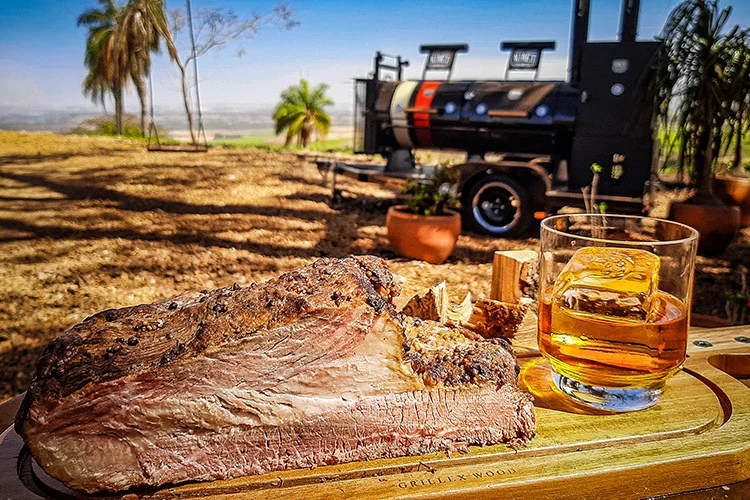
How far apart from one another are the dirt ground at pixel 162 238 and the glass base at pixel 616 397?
4.96ft

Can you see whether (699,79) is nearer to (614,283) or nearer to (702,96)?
(702,96)

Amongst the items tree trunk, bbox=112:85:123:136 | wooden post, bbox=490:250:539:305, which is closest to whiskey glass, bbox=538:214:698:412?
wooden post, bbox=490:250:539:305

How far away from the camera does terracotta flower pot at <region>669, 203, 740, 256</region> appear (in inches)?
270

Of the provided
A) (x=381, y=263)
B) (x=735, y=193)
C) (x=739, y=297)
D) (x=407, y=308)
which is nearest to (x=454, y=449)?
(x=381, y=263)

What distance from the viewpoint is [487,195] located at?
775cm

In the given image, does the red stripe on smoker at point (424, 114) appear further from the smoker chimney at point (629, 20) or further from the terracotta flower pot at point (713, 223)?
the terracotta flower pot at point (713, 223)

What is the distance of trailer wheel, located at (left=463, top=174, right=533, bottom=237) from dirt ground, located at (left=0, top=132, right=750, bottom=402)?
0.72 feet


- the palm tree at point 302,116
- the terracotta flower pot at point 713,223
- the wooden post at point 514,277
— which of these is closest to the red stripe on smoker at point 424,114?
the terracotta flower pot at point 713,223

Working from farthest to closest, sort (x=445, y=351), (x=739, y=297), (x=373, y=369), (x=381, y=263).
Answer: (x=739, y=297) < (x=381, y=263) < (x=445, y=351) < (x=373, y=369)

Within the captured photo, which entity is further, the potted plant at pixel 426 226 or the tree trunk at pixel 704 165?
the tree trunk at pixel 704 165

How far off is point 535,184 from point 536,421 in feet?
21.0

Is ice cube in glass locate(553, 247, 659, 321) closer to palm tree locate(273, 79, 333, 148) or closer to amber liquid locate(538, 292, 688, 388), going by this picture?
amber liquid locate(538, 292, 688, 388)

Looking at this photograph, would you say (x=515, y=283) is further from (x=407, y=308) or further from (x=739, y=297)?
(x=739, y=297)

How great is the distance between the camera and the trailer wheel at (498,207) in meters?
7.48
